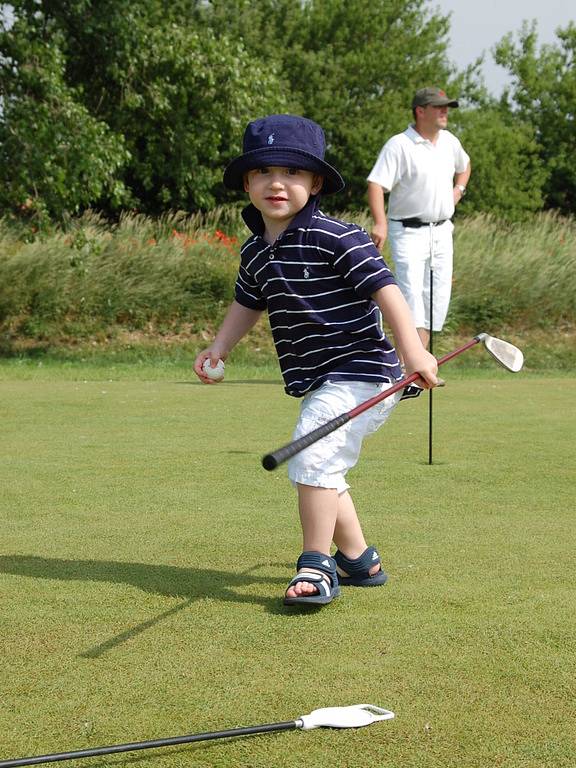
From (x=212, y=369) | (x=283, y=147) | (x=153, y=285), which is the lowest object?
(x=153, y=285)

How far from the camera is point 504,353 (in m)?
4.29

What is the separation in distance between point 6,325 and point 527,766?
14282 millimetres

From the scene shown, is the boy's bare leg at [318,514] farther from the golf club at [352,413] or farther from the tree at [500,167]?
the tree at [500,167]

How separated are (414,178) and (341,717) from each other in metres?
6.39

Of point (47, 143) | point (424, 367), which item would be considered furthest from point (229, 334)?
point (47, 143)

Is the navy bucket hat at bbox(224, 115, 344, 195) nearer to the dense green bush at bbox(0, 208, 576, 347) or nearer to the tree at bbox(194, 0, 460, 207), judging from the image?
the dense green bush at bbox(0, 208, 576, 347)

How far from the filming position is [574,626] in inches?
131

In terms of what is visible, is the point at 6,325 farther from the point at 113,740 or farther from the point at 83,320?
the point at 113,740

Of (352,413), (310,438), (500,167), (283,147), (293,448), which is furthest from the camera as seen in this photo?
(500,167)

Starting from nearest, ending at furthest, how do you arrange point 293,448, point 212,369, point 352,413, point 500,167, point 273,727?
point 273,727 → point 293,448 → point 352,413 → point 212,369 → point 500,167

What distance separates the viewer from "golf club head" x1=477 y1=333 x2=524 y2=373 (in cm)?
426

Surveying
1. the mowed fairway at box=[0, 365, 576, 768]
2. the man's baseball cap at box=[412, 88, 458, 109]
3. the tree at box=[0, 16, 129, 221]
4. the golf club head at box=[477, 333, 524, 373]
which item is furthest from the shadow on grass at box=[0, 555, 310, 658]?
the tree at box=[0, 16, 129, 221]

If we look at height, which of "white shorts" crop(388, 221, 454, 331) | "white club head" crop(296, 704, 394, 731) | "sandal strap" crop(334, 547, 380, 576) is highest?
"white shorts" crop(388, 221, 454, 331)

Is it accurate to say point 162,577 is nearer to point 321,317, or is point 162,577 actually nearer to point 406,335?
point 321,317
